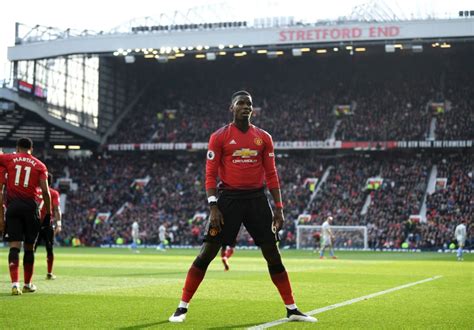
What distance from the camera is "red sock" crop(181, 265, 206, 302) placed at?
9.54m

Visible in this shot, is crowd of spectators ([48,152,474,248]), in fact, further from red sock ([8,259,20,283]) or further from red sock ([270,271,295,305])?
red sock ([270,271,295,305])

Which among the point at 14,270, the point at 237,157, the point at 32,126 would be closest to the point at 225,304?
the point at 237,157

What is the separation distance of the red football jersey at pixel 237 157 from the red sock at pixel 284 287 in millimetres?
1149

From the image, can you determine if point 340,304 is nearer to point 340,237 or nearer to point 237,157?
point 237,157

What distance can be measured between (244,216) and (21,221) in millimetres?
5094

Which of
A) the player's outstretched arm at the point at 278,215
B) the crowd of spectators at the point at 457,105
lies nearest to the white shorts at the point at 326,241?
the crowd of spectators at the point at 457,105

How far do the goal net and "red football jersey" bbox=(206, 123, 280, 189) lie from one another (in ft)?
139

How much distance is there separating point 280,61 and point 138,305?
57.9 metres

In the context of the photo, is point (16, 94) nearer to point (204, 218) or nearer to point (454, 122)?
point (204, 218)

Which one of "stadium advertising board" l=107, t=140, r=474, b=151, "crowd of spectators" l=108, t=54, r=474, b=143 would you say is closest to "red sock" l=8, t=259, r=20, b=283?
"stadium advertising board" l=107, t=140, r=474, b=151

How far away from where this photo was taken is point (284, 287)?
9734 mm

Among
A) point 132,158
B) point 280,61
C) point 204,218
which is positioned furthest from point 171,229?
point 280,61

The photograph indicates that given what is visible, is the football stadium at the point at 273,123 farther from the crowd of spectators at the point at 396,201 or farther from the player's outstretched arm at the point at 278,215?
the player's outstretched arm at the point at 278,215

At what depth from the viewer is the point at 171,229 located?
190ft
